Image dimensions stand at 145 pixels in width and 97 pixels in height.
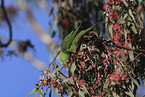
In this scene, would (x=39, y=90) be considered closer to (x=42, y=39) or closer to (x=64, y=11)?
(x=64, y=11)

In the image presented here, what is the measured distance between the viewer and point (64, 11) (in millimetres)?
2980

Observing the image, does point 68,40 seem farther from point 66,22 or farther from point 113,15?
point 66,22

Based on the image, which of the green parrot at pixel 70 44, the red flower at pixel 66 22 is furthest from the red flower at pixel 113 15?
the red flower at pixel 66 22

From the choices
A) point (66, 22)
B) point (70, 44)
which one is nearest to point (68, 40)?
point (70, 44)

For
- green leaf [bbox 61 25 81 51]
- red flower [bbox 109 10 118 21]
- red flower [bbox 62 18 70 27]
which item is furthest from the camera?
red flower [bbox 62 18 70 27]

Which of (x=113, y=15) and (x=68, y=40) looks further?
(x=113, y=15)

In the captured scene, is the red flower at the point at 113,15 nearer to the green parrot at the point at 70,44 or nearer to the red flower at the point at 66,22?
the green parrot at the point at 70,44

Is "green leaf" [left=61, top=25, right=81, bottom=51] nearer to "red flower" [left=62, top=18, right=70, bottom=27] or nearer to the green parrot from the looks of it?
the green parrot

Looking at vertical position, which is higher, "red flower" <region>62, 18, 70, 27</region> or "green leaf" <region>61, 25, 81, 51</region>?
"red flower" <region>62, 18, 70, 27</region>

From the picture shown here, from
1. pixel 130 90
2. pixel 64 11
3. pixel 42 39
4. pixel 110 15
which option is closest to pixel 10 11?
pixel 42 39

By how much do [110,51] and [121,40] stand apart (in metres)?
0.25

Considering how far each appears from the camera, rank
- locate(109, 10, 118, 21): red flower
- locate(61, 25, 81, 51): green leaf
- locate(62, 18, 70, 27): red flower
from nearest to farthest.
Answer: locate(61, 25, 81, 51): green leaf
locate(109, 10, 118, 21): red flower
locate(62, 18, 70, 27): red flower

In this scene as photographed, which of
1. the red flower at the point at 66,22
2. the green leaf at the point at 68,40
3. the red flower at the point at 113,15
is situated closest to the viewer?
the green leaf at the point at 68,40

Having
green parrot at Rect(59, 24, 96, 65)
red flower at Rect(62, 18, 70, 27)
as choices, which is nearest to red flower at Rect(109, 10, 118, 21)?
green parrot at Rect(59, 24, 96, 65)
